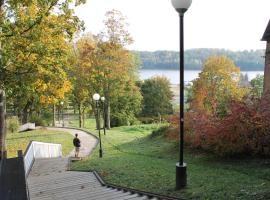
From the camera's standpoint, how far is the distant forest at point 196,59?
11811 cm

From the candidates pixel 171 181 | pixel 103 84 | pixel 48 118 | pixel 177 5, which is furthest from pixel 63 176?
pixel 48 118

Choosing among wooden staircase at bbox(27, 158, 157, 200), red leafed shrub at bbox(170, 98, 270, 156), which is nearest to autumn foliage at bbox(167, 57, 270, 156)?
red leafed shrub at bbox(170, 98, 270, 156)

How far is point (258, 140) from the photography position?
13922 millimetres

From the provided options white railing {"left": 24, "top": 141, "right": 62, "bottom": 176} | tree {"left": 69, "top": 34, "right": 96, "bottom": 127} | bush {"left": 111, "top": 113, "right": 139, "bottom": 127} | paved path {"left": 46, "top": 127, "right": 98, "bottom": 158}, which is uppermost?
tree {"left": 69, "top": 34, "right": 96, "bottom": 127}

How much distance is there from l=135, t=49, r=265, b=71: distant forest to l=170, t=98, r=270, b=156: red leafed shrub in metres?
79.3

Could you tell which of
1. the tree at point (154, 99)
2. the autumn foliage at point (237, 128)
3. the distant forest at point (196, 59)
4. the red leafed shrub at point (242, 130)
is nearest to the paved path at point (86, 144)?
the autumn foliage at point (237, 128)

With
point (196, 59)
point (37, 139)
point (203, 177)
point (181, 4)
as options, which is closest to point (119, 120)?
point (37, 139)

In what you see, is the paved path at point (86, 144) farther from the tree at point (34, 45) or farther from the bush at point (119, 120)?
the bush at point (119, 120)

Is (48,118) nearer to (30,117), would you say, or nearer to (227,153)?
(30,117)

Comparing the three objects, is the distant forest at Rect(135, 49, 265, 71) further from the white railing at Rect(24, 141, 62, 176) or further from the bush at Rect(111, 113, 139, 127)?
the white railing at Rect(24, 141, 62, 176)

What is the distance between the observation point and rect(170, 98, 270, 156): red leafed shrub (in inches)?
546

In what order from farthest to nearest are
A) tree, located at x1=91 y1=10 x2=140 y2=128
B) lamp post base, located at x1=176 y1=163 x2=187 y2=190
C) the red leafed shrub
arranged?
tree, located at x1=91 y1=10 x2=140 y2=128 → the red leafed shrub → lamp post base, located at x1=176 y1=163 x2=187 y2=190

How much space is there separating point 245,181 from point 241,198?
7.11ft

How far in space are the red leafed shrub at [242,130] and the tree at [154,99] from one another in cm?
4869
